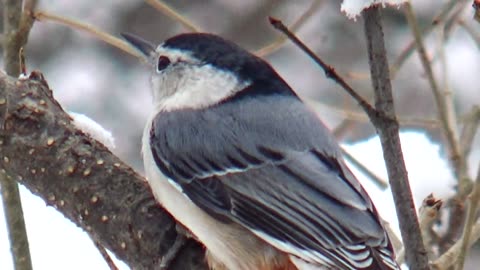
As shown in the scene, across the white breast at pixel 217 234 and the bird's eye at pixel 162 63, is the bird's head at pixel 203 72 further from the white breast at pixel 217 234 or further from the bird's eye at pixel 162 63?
the white breast at pixel 217 234

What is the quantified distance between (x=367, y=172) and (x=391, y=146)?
3.72 feet

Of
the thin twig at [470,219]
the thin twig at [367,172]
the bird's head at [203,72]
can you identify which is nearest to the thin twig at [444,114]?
the thin twig at [367,172]

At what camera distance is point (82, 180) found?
2.43 m

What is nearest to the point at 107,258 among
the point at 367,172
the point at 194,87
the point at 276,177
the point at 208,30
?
the point at 276,177

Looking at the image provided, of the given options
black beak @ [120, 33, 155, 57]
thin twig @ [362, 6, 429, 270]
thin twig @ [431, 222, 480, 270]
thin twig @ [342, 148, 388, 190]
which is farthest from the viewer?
black beak @ [120, 33, 155, 57]

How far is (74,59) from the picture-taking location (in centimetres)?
685

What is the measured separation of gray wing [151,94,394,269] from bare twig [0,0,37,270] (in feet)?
1.22

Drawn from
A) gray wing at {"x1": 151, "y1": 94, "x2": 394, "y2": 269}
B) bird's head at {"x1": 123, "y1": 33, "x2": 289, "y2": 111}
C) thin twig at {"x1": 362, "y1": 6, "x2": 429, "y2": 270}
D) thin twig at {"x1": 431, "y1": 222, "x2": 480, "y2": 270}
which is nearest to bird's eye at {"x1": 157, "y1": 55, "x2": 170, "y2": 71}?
bird's head at {"x1": 123, "y1": 33, "x2": 289, "y2": 111}

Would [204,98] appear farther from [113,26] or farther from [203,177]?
[113,26]

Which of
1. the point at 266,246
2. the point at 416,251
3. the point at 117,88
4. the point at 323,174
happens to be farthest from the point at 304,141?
the point at 117,88

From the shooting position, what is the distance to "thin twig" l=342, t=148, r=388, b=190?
2.95 meters

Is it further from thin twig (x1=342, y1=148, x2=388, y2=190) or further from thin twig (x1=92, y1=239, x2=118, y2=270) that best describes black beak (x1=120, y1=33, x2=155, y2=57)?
thin twig (x1=92, y1=239, x2=118, y2=270)

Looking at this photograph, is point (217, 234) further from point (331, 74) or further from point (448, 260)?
point (331, 74)

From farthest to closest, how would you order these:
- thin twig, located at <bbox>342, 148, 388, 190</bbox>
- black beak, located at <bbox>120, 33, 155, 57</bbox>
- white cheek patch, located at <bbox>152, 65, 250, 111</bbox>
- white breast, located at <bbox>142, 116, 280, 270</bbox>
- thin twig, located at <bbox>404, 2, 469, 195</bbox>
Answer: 1. black beak, located at <bbox>120, 33, 155, 57</bbox>
2. thin twig, located at <bbox>342, 148, 388, 190</bbox>
3. white cheek patch, located at <bbox>152, 65, 250, 111</bbox>
4. thin twig, located at <bbox>404, 2, 469, 195</bbox>
5. white breast, located at <bbox>142, 116, 280, 270</bbox>
